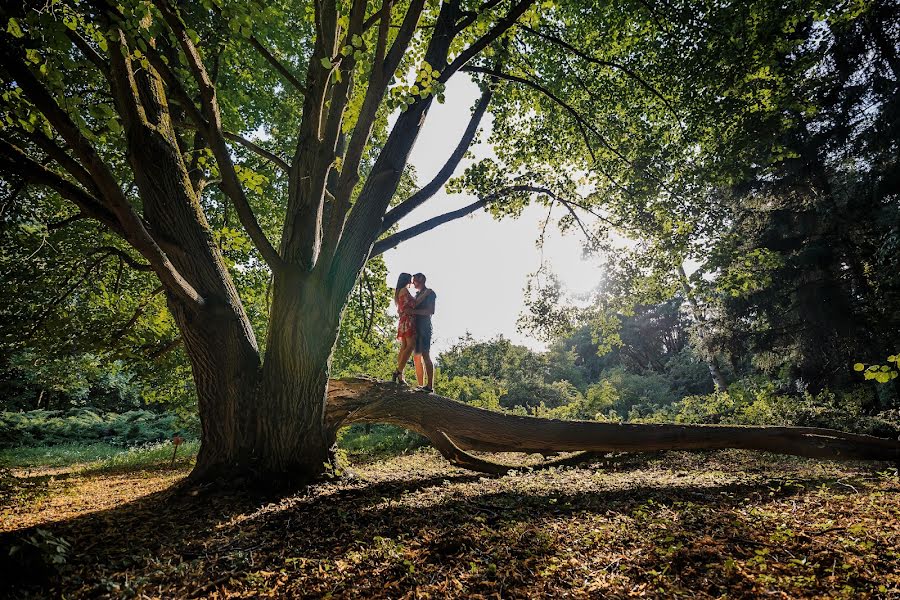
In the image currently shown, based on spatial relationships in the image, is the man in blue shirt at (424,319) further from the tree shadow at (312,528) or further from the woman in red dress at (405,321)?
the tree shadow at (312,528)

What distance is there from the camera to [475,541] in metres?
2.78

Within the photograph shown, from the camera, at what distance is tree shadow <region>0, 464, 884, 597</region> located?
2301mm

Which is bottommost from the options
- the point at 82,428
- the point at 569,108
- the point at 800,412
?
the point at 82,428

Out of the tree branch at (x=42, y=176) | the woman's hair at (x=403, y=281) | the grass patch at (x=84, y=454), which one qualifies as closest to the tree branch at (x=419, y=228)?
the woman's hair at (x=403, y=281)

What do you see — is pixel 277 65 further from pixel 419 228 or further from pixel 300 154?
pixel 419 228

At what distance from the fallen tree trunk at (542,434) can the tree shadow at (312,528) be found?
3.25 feet

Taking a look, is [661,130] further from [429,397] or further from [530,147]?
[429,397]

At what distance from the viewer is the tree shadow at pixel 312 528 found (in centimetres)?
230

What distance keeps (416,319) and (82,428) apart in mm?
24353

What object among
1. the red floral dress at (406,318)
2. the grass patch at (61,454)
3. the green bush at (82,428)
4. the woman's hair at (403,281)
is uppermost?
the woman's hair at (403,281)

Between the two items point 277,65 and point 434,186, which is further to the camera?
point 434,186

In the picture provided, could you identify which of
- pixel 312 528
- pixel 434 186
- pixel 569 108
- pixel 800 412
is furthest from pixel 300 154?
pixel 800 412

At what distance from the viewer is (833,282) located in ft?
35.3

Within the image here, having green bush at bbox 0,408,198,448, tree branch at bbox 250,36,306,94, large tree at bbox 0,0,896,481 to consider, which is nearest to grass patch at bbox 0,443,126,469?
green bush at bbox 0,408,198,448
